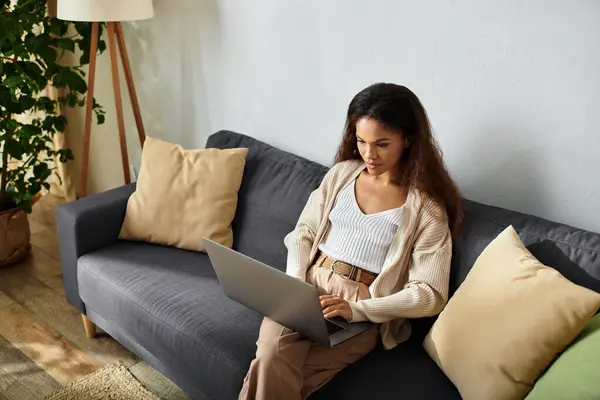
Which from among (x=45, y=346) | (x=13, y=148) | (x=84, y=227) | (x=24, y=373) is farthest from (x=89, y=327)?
(x=13, y=148)

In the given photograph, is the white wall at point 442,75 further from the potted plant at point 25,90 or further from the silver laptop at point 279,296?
the silver laptop at point 279,296

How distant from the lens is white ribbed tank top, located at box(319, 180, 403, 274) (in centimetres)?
198

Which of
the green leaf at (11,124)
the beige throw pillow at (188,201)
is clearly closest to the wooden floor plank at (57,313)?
the beige throw pillow at (188,201)

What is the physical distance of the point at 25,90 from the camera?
2887 mm

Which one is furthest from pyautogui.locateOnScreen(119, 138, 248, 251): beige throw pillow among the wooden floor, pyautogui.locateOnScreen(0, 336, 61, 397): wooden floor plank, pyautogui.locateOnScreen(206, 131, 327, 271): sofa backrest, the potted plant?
the potted plant

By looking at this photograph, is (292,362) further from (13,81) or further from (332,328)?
(13,81)

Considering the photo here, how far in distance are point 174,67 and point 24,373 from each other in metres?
1.39

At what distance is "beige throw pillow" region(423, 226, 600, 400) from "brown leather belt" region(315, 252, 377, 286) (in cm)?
27

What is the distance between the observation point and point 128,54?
318 centimetres

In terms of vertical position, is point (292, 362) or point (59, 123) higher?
point (59, 123)

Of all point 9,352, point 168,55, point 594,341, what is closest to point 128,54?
point 168,55

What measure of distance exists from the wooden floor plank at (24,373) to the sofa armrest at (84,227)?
0.86 feet

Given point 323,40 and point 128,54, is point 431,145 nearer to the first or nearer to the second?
point 323,40

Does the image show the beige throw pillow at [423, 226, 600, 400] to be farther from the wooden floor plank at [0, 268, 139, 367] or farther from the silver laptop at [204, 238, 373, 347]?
the wooden floor plank at [0, 268, 139, 367]
